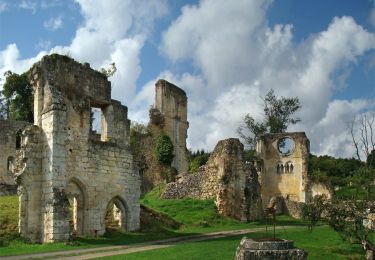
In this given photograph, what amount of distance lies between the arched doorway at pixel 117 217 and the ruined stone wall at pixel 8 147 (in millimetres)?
18565

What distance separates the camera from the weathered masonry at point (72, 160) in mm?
22844

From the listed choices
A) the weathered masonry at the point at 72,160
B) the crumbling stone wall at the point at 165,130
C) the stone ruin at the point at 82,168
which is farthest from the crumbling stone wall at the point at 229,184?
the crumbling stone wall at the point at 165,130

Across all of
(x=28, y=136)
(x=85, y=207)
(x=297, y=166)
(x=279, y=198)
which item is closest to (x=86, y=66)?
(x=28, y=136)

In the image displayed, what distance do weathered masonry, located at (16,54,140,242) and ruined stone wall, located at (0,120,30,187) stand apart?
1842cm

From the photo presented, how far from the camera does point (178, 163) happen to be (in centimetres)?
5722

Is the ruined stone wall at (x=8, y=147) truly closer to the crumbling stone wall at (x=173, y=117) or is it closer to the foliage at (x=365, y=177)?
the crumbling stone wall at (x=173, y=117)

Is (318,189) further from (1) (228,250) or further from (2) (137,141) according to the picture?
(1) (228,250)

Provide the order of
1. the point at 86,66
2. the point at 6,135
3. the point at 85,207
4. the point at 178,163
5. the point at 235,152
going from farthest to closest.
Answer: the point at 178,163 < the point at 6,135 < the point at 235,152 < the point at 86,66 < the point at 85,207

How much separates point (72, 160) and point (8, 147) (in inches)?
874

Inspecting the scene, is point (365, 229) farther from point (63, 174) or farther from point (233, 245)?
point (63, 174)

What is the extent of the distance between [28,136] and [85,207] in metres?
4.49

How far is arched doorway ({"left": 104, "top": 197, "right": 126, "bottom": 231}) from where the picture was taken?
2706cm

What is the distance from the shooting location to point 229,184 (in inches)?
1420

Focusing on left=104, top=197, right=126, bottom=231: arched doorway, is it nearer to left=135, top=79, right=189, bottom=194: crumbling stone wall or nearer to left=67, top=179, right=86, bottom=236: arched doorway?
left=67, top=179, right=86, bottom=236: arched doorway
